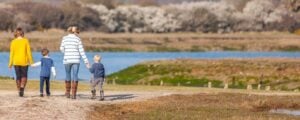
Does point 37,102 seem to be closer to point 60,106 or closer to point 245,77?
point 60,106

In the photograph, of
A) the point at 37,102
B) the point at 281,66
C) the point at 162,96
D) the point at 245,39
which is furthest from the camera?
the point at 245,39

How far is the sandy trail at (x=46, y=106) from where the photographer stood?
86.1 feet

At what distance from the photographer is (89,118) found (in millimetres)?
26734

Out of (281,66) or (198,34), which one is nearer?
(281,66)

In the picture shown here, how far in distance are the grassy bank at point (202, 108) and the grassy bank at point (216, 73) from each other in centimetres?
A: 1942

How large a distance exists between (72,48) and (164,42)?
14034 cm

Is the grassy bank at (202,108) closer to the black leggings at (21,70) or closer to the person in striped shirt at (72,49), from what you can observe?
the person in striped shirt at (72,49)

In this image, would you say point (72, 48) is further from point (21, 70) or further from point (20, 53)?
point (21, 70)

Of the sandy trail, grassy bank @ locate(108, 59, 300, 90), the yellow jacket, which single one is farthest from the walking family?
grassy bank @ locate(108, 59, 300, 90)

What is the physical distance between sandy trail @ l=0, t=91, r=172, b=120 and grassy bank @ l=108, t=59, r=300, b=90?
23.5m

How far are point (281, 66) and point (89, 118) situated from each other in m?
37.1

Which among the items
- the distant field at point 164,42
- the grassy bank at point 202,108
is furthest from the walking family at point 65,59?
the distant field at point 164,42

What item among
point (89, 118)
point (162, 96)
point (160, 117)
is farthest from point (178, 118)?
point (162, 96)

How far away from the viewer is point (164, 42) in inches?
6693
